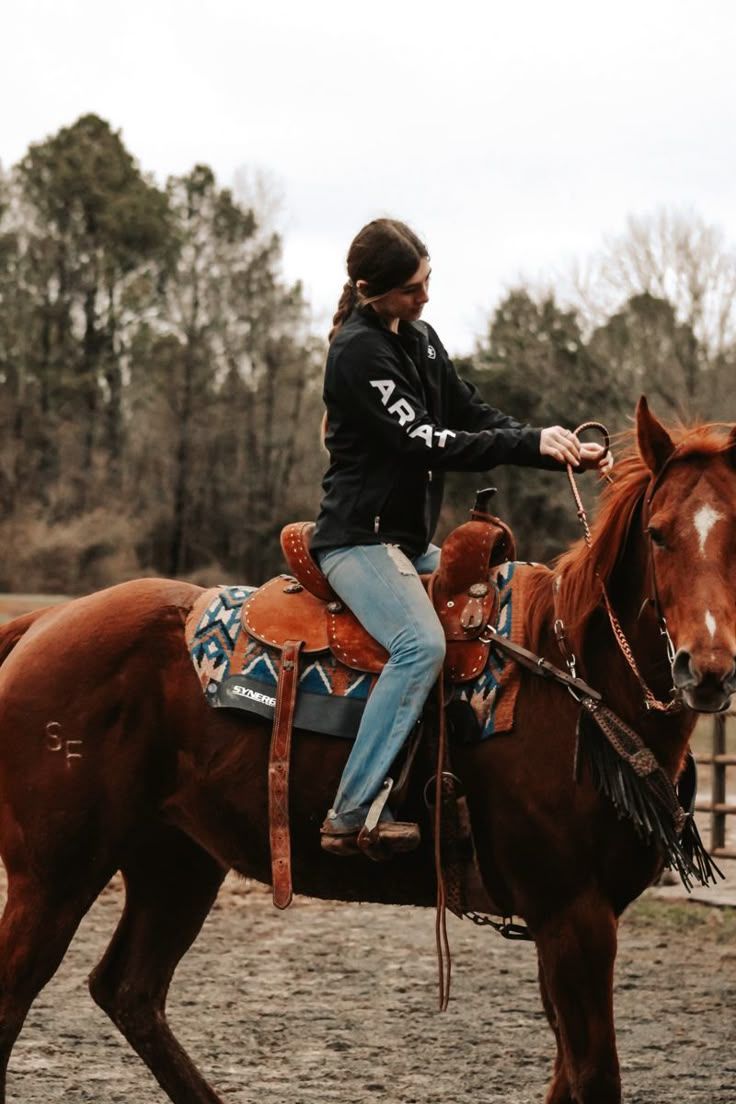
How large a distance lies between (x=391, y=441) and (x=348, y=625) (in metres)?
0.63

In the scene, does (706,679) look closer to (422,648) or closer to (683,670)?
(683,670)

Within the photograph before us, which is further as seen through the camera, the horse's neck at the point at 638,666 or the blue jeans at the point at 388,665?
the blue jeans at the point at 388,665

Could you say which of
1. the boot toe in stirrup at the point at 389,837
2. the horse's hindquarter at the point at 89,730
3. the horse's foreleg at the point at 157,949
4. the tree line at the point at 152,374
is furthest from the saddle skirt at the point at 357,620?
the tree line at the point at 152,374

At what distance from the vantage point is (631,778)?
3820mm

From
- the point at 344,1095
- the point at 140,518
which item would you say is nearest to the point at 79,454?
the point at 140,518

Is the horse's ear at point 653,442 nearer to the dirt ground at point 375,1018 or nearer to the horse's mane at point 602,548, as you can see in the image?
Answer: the horse's mane at point 602,548

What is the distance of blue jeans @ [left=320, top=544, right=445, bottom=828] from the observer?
404 centimetres

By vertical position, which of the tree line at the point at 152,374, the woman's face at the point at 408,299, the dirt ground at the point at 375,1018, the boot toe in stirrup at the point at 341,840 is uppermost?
the tree line at the point at 152,374

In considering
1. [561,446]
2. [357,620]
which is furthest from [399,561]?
[561,446]

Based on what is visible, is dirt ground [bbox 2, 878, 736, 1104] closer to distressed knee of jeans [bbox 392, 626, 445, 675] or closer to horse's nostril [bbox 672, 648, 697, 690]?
distressed knee of jeans [bbox 392, 626, 445, 675]

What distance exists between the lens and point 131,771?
4441 millimetres

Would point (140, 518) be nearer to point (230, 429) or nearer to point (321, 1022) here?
point (230, 429)

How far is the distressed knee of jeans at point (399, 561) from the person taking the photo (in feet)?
13.8

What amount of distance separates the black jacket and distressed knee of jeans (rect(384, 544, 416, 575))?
0.05 meters
